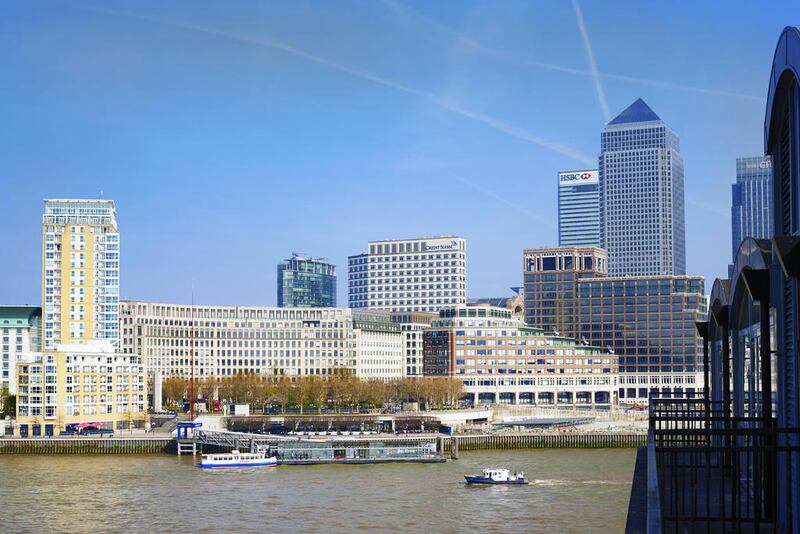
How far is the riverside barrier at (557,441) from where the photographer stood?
11150 centimetres

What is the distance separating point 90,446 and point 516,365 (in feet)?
276

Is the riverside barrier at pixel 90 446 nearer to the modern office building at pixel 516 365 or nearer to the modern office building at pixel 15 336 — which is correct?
the modern office building at pixel 15 336

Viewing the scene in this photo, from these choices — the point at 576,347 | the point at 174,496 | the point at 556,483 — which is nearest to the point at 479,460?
the point at 556,483

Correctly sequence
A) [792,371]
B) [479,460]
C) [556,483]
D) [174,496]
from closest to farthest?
[792,371]
[174,496]
[556,483]
[479,460]

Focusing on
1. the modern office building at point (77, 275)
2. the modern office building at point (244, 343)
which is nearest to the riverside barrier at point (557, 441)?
the modern office building at point (77, 275)

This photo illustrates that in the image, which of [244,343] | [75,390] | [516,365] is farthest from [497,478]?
[244,343]

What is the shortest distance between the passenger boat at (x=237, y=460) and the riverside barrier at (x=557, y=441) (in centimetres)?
2310

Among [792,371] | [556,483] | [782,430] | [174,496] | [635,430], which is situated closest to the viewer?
[782,430]

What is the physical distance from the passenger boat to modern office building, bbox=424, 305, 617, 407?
88.0 m

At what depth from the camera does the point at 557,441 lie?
112188 millimetres

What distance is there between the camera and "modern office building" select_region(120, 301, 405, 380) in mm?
188250

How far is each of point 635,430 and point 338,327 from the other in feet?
259

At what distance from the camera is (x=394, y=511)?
204 ft

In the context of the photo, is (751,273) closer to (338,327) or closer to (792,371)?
(792,371)
